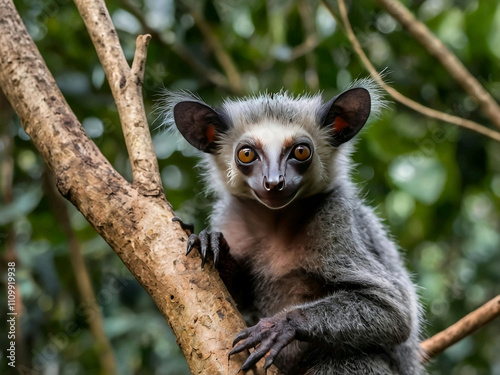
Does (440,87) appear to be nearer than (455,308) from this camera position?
Yes

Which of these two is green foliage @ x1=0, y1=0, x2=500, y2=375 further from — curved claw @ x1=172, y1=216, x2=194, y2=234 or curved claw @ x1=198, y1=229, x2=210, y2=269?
curved claw @ x1=172, y1=216, x2=194, y2=234

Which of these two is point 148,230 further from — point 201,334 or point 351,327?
point 351,327

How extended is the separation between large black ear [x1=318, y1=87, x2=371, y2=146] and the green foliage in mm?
1555

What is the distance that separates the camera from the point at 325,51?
6062 millimetres

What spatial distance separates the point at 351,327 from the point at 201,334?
117cm

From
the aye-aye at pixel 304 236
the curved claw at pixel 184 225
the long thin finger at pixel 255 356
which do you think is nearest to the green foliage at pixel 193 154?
the aye-aye at pixel 304 236

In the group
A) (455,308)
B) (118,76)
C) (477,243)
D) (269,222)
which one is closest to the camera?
(118,76)

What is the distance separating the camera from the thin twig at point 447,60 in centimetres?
491

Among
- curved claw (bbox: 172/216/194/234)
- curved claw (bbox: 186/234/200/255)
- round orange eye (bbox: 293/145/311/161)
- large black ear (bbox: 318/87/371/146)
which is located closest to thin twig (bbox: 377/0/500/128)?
large black ear (bbox: 318/87/371/146)

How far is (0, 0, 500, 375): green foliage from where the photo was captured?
18.9ft

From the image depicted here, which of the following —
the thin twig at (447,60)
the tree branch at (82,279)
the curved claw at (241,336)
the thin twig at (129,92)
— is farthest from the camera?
the tree branch at (82,279)

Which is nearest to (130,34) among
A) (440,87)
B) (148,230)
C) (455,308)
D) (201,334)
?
(440,87)

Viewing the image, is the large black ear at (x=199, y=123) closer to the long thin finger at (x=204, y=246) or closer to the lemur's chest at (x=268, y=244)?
the lemur's chest at (x=268, y=244)

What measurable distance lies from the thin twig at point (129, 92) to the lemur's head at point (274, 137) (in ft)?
2.00
